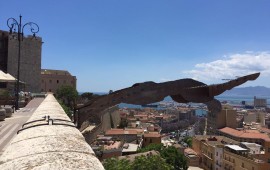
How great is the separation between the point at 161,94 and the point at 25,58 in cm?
5251

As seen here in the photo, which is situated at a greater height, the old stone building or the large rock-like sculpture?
the old stone building

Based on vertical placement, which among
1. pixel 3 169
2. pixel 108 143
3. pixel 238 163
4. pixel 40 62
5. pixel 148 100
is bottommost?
pixel 238 163

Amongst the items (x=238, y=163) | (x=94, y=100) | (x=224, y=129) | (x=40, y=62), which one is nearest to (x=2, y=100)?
(x=94, y=100)

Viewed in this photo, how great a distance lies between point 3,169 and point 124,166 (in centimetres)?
1637

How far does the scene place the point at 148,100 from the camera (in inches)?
229

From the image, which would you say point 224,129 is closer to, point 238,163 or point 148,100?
point 238,163

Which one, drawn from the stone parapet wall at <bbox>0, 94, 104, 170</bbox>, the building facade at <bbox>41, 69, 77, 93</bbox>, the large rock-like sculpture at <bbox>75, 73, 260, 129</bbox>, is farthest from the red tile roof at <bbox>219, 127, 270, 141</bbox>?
the stone parapet wall at <bbox>0, 94, 104, 170</bbox>

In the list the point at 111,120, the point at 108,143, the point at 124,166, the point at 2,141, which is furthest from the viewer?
the point at 111,120

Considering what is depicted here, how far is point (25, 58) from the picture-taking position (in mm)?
54906

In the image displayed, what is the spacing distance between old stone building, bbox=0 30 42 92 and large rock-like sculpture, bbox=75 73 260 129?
166 ft

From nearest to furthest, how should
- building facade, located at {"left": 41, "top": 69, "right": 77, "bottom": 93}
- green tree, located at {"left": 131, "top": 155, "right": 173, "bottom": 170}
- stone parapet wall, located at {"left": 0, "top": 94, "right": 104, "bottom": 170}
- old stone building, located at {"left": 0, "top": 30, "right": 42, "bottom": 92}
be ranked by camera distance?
stone parapet wall, located at {"left": 0, "top": 94, "right": 104, "bottom": 170} → green tree, located at {"left": 131, "top": 155, "right": 173, "bottom": 170} → old stone building, located at {"left": 0, "top": 30, "right": 42, "bottom": 92} → building facade, located at {"left": 41, "top": 69, "right": 77, "bottom": 93}

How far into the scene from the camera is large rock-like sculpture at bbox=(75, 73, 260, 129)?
231 inches

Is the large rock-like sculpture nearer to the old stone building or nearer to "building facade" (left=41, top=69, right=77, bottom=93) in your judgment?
the old stone building

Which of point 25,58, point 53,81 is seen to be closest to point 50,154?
point 25,58
